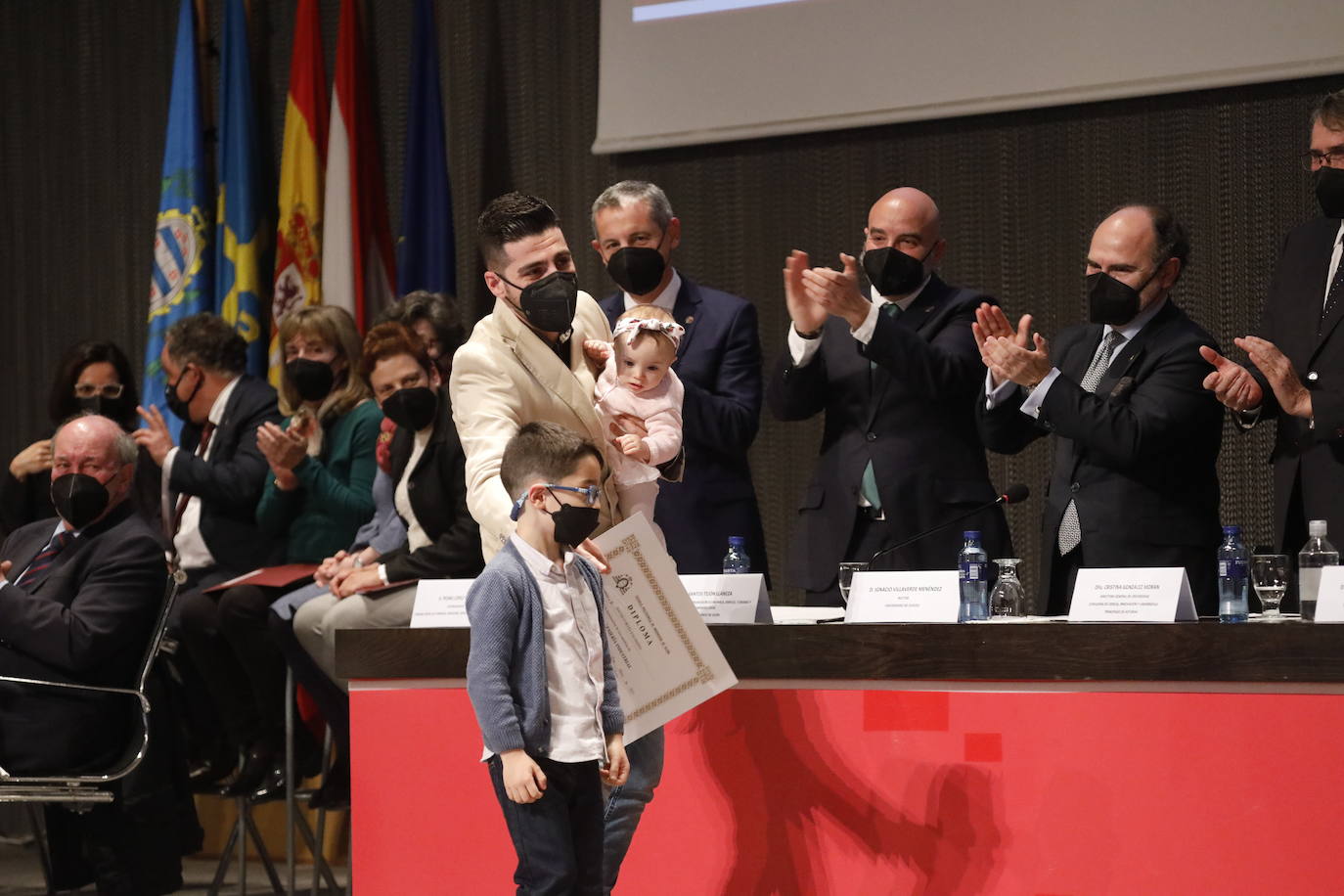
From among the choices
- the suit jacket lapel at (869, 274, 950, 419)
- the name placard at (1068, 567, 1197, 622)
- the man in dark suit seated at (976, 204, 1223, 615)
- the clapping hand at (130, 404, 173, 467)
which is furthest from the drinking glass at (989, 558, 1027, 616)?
the clapping hand at (130, 404, 173, 467)

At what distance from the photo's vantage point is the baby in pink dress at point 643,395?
2869 millimetres

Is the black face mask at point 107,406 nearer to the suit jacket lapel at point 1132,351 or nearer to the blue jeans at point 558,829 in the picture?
the blue jeans at point 558,829

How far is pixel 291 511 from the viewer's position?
4.85 meters

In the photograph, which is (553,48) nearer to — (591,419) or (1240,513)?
(1240,513)

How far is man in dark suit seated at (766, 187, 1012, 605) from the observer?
3.58 metres

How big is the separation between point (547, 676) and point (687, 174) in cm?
340

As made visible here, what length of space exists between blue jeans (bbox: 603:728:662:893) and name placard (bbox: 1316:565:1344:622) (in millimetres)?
1139

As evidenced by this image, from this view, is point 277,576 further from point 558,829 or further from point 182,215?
point 558,829

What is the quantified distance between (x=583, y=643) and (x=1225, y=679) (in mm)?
1042

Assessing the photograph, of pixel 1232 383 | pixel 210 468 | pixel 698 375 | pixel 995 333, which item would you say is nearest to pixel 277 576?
pixel 210 468

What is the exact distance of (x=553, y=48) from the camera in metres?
5.93

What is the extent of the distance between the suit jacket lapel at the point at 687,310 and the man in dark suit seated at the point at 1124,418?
2.44 feet

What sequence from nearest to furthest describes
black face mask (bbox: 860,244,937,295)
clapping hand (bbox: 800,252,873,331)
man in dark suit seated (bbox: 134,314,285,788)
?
clapping hand (bbox: 800,252,873,331) → black face mask (bbox: 860,244,937,295) → man in dark suit seated (bbox: 134,314,285,788)

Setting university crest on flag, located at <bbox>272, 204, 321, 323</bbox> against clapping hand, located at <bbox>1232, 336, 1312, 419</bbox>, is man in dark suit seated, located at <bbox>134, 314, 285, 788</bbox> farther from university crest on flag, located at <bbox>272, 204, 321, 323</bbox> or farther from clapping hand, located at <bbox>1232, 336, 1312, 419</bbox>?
clapping hand, located at <bbox>1232, 336, 1312, 419</bbox>
